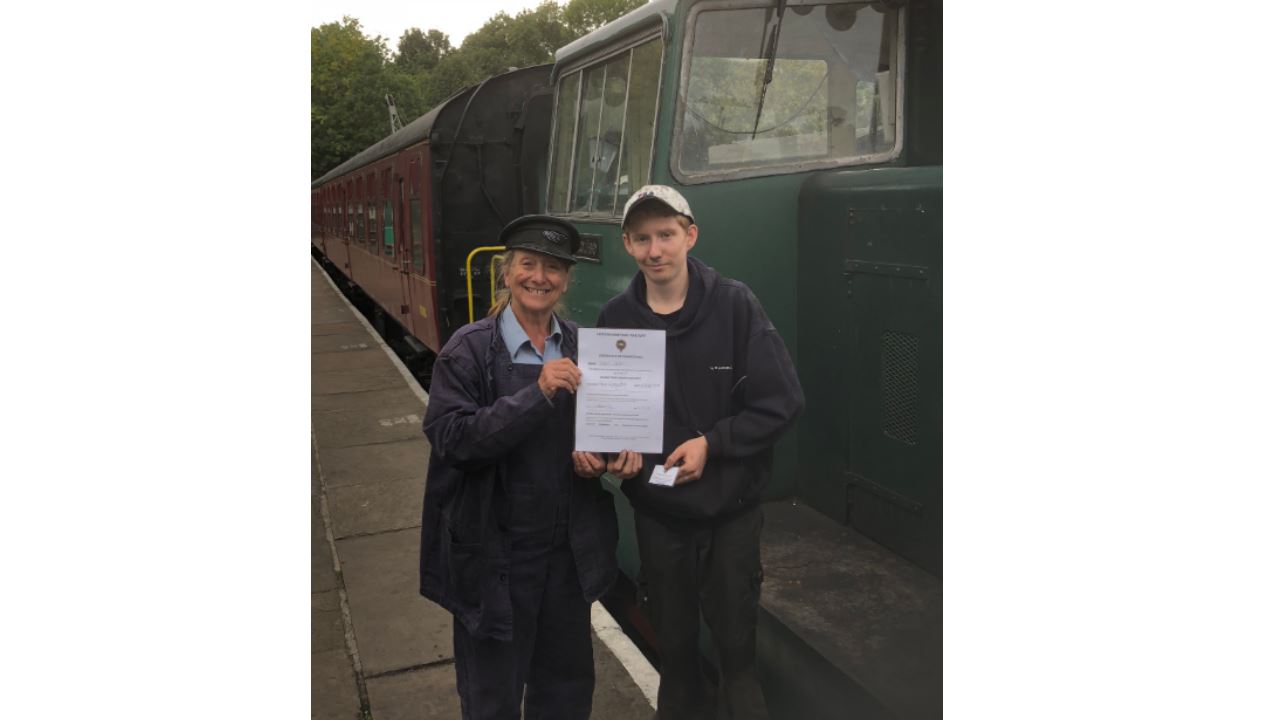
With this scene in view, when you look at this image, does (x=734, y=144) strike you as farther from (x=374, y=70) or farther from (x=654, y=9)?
(x=374, y=70)

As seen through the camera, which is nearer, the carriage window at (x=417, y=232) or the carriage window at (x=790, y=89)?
the carriage window at (x=790, y=89)

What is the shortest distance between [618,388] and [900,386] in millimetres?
1282

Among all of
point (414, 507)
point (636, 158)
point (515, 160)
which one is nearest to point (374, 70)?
point (515, 160)

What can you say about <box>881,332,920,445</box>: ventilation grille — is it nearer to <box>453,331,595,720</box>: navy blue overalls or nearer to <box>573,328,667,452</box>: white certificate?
<box>573,328,667,452</box>: white certificate

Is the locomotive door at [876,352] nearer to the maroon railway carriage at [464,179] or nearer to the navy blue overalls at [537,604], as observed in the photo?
the navy blue overalls at [537,604]

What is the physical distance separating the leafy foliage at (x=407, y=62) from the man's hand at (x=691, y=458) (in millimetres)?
2445

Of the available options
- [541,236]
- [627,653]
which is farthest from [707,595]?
[627,653]

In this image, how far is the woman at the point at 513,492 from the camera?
2.18 m

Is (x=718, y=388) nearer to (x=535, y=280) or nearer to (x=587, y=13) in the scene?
(x=535, y=280)

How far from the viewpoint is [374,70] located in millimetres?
6527

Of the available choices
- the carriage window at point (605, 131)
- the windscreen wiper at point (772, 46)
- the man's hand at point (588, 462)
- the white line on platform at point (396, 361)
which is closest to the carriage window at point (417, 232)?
the white line on platform at point (396, 361)

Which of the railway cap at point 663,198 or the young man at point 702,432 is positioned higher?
the railway cap at point 663,198

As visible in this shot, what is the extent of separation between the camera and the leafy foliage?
554 centimetres

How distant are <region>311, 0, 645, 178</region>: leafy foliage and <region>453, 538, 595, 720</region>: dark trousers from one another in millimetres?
2657
